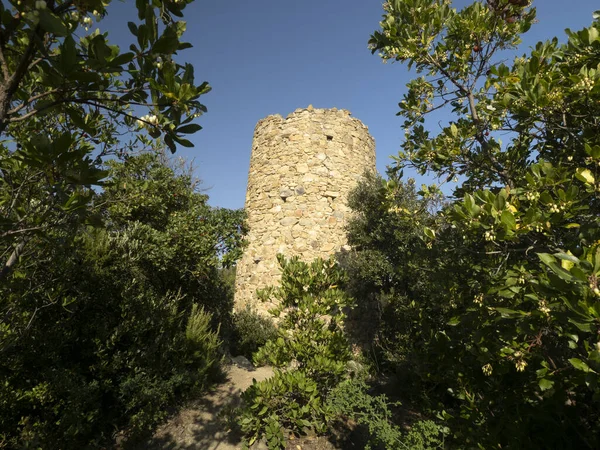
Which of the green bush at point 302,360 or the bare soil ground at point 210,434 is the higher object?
the green bush at point 302,360

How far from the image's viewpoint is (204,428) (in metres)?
4.88

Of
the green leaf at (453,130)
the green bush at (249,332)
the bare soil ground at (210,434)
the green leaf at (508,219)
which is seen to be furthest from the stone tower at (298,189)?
the green leaf at (508,219)

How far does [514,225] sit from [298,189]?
7536 millimetres

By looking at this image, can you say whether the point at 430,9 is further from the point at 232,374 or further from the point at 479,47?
the point at 232,374

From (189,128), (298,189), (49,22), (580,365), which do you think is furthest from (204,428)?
(298,189)

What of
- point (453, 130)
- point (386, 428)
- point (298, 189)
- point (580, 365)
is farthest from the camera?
point (298, 189)

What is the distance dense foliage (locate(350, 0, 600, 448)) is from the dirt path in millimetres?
3369

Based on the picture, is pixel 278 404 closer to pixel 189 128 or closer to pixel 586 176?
pixel 189 128

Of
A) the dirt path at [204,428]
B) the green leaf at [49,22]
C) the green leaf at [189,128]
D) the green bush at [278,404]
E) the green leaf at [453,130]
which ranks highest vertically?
the green leaf at [453,130]

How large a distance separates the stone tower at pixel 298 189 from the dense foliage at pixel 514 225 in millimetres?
5347

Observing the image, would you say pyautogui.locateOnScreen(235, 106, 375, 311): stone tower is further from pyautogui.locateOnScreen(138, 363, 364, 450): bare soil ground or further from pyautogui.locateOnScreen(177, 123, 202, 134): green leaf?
pyautogui.locateOnScreen(177, 123, 202, 134): green leaf

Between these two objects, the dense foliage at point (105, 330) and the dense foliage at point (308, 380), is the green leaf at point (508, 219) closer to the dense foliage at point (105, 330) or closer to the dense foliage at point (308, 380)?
the dense foliage at point (308, 380)

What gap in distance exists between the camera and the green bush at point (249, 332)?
7.89 meters

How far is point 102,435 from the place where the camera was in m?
4.24
